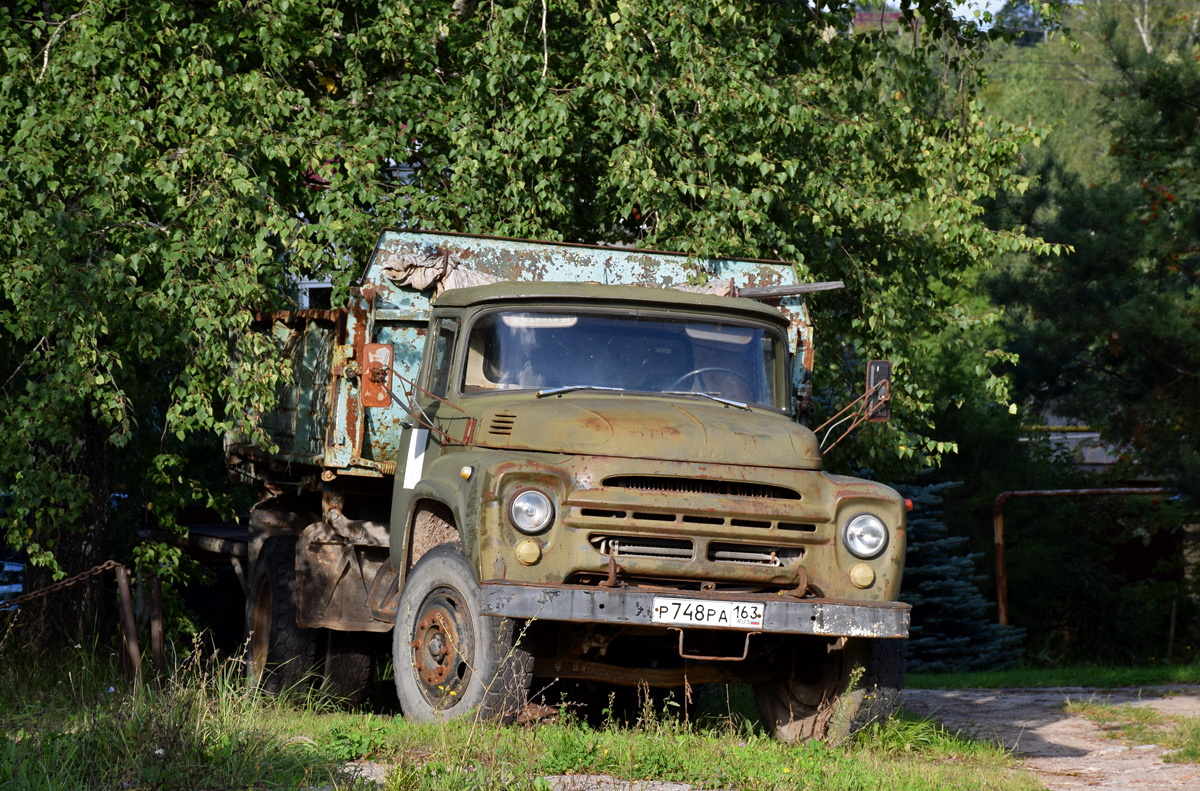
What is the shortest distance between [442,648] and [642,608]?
1183 mm

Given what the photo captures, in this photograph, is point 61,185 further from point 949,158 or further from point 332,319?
point 949,158

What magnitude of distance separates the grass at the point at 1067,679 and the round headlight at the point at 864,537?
6.84m

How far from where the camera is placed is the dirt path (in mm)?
7902

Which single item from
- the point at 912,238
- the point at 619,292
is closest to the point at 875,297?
the point at 912,238

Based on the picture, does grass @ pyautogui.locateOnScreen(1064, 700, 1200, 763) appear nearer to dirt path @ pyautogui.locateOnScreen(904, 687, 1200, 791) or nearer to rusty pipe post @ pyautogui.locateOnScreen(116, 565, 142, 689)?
dirt path @ pyautogui.locateOnScreen(904, 687, 1200, 791)

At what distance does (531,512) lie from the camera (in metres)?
6.77

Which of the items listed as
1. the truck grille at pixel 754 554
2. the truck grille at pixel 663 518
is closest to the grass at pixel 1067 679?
the truck grille at pixel 754 554

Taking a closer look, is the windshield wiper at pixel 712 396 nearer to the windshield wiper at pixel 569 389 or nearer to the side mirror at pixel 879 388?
the windshield wiper at pixel 569 389

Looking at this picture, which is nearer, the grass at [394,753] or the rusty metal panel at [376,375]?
the grass at [394,753]

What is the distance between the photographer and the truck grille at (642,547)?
6.80 metres

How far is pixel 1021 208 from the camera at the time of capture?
1839cm

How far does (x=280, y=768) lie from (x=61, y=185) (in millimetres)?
5045

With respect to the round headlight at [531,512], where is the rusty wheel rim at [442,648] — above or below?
below

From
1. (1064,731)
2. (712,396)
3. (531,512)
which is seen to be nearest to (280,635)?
(531,512)
